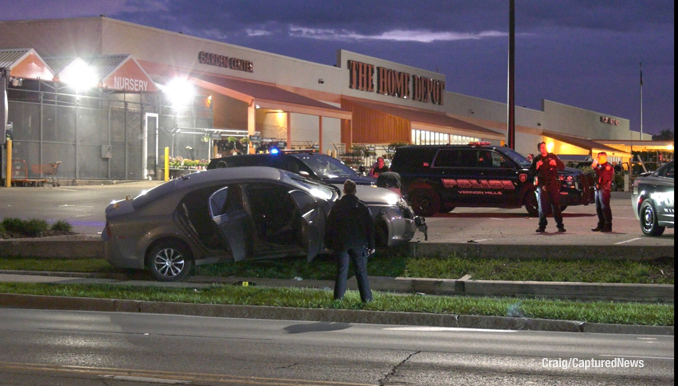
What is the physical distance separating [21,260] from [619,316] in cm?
1208

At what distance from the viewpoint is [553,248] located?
1505 cm

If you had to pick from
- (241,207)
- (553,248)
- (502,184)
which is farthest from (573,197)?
(241,207)

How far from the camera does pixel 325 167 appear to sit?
67.1ft

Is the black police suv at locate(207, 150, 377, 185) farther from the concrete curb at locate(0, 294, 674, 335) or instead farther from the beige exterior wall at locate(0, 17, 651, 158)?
the beige exterior wall at locate(0, 17, 651, 158)

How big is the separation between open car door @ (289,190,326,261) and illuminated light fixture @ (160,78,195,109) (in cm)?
2884

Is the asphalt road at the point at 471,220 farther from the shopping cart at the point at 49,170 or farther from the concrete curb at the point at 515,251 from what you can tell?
the shopping cart at the point at 49,170

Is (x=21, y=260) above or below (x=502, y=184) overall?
below

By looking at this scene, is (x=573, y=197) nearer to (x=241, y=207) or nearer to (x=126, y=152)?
(x=241, y=207)

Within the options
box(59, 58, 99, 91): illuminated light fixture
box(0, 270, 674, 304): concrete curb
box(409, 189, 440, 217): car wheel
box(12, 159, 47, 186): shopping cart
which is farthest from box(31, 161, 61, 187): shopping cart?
box(0, 270, 674, 304): concrete curb

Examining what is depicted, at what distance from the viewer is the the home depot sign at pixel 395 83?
199 feet

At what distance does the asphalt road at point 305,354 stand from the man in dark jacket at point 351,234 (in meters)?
0.89

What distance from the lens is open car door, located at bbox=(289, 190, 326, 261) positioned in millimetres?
13789

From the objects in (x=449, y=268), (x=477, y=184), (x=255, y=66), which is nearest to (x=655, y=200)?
(x=449, y=268)

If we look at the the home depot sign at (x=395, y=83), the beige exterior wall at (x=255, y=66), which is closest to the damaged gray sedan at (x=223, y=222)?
the beige exterior wall at (x=255, y=66)
